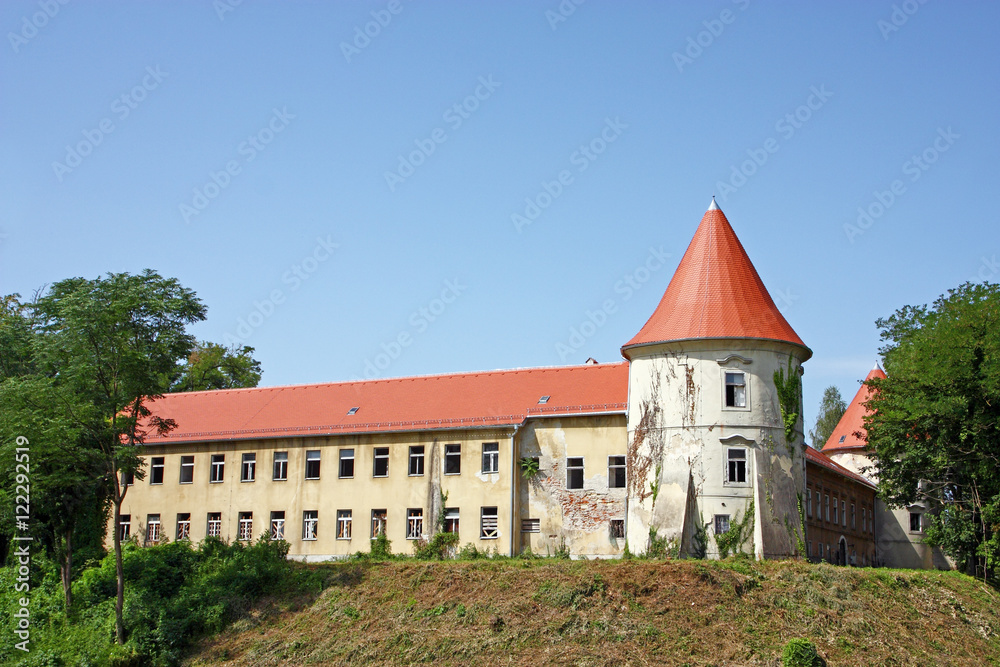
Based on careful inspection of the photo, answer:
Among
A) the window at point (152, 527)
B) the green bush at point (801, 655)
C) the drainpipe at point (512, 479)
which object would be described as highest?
the drainpipe at point (512, 479)

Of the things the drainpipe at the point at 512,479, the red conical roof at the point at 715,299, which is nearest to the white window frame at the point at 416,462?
the drainpipe at the point at 512,479

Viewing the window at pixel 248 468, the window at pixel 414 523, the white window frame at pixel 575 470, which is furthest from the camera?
the window at pixel 248 468

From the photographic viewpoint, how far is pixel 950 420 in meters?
36.4

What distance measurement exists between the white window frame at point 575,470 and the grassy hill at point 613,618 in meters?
6.48

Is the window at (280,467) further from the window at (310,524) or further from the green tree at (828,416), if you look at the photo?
the green tree at (828,416)

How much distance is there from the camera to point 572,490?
121 feet

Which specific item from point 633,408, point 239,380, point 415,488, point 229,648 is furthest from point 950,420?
point 239,380

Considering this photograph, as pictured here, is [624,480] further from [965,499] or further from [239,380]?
[239,380]

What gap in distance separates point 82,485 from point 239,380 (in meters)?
26.6

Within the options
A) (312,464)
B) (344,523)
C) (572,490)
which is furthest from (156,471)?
(572,490)

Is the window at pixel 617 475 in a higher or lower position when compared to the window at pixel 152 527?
higher

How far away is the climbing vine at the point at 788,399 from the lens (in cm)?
3438

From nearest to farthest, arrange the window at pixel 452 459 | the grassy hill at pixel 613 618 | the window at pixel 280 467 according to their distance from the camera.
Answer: the grassy hill at pixel 613 618, the window at pixel 452 459, the window at pixel 280 467

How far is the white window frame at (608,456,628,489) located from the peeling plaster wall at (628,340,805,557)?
4.64ft
